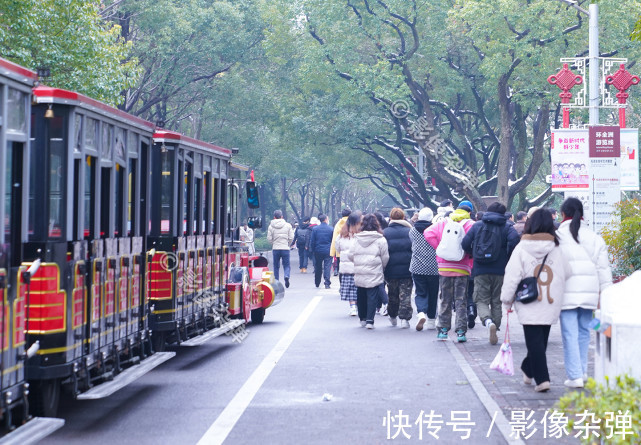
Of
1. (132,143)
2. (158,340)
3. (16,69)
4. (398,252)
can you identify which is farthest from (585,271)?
(398,252)

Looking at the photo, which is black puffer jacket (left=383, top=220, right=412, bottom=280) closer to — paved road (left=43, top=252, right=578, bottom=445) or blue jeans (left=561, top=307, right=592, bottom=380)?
paved road (left=43, top=252, right=578, bottom=445)

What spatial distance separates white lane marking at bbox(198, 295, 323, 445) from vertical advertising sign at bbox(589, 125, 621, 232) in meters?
5.23

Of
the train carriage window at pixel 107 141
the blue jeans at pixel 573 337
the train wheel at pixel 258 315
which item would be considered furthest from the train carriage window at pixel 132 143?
the train wheel at pixel 258 315

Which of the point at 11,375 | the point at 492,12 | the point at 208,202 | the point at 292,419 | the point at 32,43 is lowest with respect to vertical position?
the point at 292,419

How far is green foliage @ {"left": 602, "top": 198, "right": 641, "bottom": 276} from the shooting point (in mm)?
A: 13203

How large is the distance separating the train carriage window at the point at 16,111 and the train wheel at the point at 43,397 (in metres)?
2.11

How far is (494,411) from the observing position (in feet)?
30.4

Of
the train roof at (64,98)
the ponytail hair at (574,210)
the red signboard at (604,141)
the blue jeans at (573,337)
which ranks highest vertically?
the red signboard at (604,141)

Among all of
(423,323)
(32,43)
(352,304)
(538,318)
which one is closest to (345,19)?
(32,43)

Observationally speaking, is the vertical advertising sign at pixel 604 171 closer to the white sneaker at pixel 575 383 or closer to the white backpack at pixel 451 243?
the white backpack at pixel 451 243

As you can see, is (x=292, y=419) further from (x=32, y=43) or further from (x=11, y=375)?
(x=32, y=43)

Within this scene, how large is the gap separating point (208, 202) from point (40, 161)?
6096mm

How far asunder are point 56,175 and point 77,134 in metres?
0.48

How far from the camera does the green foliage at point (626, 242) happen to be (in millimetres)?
13203
